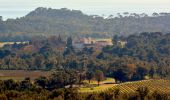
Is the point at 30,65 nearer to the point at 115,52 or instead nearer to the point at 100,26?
the point at 115,52

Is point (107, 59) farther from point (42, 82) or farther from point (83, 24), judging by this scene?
point (83, 24)

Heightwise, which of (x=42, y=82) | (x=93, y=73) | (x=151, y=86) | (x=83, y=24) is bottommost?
(x=83, y=24)

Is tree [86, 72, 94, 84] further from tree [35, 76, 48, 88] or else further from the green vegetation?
tree [35, 76, 48, 88]

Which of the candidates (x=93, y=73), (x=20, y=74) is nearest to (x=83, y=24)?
(x=20, y=74)

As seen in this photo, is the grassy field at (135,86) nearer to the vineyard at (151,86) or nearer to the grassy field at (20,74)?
the vineyard at (151,86)

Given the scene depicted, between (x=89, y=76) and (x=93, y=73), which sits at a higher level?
(x=93, y=73)

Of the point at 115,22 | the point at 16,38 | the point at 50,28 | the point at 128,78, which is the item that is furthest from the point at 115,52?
the point at 115,22

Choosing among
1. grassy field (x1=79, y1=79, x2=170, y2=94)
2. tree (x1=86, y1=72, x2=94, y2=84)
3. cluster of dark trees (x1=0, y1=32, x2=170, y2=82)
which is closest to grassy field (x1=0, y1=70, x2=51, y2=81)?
cluster of dark trees (x1=0, y1=32, x2=170, y2=82)

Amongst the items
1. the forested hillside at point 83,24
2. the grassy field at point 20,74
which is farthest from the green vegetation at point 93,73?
the forested hillside at point 83,24
